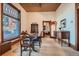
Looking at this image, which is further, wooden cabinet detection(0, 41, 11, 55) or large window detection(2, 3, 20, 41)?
large window detection(2, 3, 20, 41)

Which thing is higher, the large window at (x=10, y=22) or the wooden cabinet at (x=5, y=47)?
the large window at (x=10, y=22)

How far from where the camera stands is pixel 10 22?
6.34m

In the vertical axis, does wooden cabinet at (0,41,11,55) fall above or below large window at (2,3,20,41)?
below

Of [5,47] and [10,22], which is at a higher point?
[10,22]

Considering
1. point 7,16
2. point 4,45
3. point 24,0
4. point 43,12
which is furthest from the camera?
point 43,12

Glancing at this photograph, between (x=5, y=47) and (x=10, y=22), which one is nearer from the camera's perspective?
(x=5, y=47)

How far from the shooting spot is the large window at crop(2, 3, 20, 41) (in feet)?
19.6

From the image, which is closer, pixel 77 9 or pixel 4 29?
pixel 4 29

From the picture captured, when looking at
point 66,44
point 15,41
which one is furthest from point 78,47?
point 15,41

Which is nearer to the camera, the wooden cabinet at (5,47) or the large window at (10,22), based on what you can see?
the wooden cabinet at (5,47)

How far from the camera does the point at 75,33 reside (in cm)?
652

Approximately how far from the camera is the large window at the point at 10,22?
596 centimetres

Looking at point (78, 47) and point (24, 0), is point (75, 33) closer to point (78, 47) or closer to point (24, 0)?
point (78, 47)

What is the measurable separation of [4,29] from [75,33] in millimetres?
3061
